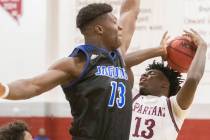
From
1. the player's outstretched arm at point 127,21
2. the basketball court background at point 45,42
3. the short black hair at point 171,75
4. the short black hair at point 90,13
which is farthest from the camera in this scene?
the basketball court background at point 45,42

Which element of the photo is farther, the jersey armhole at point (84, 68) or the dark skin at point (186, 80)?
the dark skin at point (186, 80)

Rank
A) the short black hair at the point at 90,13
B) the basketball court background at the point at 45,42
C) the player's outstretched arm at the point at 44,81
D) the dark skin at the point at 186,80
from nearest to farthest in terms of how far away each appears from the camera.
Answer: the player's outstretched arm at the point at 44,81 → the short black hair at the point at 90,13 → the dark skin at the point at 186,80 → the basketball court background at the point at 45,42

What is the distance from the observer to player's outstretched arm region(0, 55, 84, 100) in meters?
2.22

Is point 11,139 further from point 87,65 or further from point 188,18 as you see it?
point 188,18

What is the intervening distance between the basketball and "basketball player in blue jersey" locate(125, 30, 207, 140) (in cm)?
4

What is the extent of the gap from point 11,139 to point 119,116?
1.87 feet

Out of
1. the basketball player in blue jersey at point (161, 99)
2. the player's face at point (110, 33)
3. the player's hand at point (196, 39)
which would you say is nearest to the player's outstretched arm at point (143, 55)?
the basketball player in blue jersey at point (161, 99)

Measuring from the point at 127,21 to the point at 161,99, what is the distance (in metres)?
0.60

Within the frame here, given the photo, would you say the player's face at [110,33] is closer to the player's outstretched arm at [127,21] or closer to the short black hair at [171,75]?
the player's outstretched arm at [127,21]

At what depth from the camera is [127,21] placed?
316 cm

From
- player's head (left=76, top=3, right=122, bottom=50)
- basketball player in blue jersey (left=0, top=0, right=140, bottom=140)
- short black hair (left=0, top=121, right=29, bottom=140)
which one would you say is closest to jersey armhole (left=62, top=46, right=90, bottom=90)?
basketball player in blue jersey (left=0, top=0, right=140, bottom=140)

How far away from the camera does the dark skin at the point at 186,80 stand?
313 centimetres

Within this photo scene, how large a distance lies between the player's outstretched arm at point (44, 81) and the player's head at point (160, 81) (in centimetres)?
104

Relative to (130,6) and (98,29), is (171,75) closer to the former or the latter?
(130,6)
